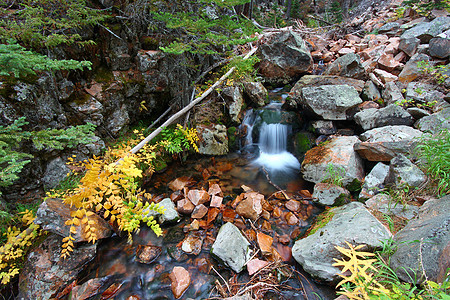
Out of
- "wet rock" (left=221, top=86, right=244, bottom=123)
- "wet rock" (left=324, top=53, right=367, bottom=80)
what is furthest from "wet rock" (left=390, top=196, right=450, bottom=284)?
"wet rock" (left=324, top=53, right=367, bottom=80)

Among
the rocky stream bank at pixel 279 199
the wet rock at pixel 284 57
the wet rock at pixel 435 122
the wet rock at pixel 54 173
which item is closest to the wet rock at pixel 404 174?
the rocky stream bank at pixel 279 199

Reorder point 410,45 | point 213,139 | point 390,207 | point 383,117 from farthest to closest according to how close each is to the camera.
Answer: point 410,45 → point 213,139 → point 383,117 → point 390,207

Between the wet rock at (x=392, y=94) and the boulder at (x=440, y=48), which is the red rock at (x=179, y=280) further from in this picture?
the boulder at (x=440, y=48)

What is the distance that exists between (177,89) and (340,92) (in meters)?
4.88

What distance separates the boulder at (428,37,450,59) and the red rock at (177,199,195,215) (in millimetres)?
8403

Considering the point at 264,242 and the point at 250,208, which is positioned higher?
the point at 250,208

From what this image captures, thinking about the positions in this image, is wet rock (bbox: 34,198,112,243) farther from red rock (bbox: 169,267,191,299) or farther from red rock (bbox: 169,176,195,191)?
red rock (bbox: 169,176,195,191)

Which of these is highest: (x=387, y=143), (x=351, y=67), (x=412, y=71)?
(x=351, y=67)

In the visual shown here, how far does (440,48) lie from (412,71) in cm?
114

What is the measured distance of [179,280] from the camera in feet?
9.24

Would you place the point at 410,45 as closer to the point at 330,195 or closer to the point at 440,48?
the point at 440,48

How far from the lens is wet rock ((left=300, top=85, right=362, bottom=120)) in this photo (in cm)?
558

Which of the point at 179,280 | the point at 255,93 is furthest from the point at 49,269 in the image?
the point at 255,93

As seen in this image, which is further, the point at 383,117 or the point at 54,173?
the point at 383,117
